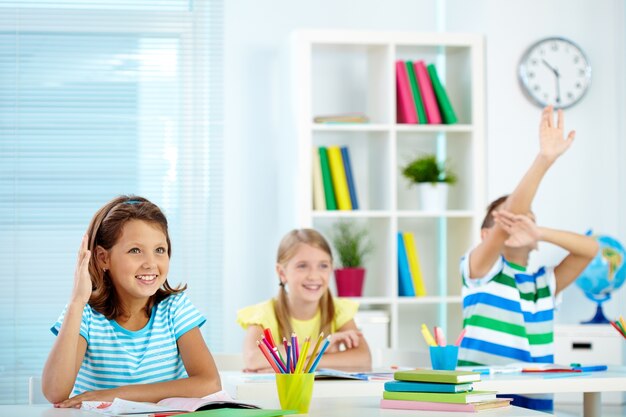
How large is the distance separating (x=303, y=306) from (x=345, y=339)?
32 cm

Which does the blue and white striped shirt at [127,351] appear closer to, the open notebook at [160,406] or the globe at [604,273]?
the open notebook at [160,406]

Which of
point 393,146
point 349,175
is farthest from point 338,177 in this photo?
point 393,146

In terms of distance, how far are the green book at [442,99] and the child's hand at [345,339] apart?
2.10 m

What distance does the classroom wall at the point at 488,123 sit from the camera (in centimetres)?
491

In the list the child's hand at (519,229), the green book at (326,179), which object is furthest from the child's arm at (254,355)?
the green book at (326,179)

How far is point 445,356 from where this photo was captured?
248 centimetres

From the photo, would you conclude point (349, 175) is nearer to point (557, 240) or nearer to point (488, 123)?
point (488, 123)

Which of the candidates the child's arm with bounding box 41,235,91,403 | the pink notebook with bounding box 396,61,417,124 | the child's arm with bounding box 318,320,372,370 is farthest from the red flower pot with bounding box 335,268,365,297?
the child's arm with bounding box 41,235,91,403

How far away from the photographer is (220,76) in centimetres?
509

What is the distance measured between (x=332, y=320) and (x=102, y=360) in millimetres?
1105

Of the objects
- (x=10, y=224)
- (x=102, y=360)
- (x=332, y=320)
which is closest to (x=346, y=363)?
(x=332, y=320)

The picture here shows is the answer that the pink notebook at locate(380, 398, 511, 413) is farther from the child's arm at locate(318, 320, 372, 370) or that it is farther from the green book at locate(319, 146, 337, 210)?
the green book at locate(319, 146, 337, 210)

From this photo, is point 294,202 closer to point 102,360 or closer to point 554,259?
point 554,259

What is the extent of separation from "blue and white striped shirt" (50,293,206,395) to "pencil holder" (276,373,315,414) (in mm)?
580
